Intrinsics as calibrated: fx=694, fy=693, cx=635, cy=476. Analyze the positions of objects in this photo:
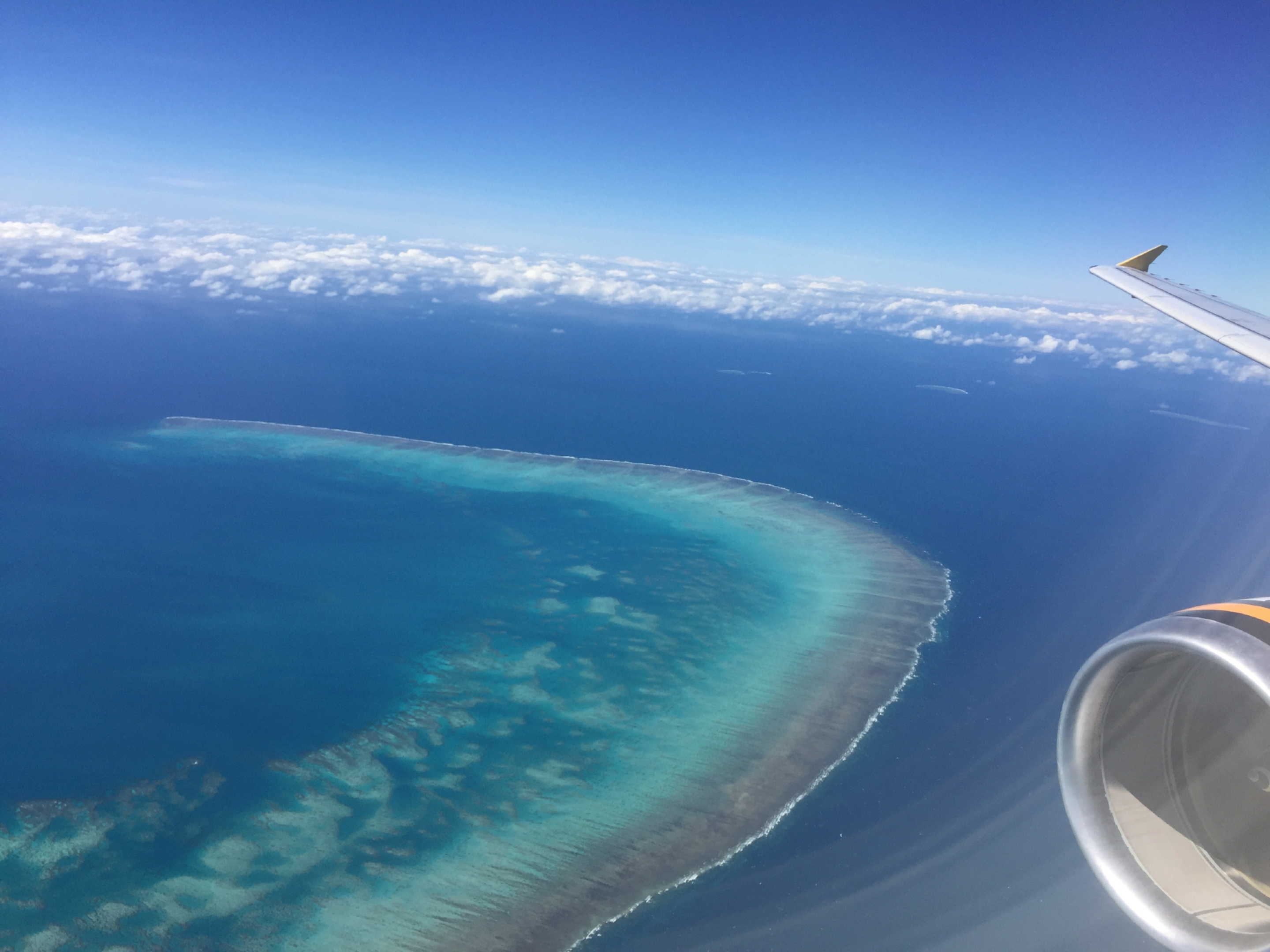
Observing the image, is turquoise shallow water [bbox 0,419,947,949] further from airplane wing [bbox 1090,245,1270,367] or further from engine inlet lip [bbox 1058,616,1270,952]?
airplane wing [bbox 1090,245,1270,367]

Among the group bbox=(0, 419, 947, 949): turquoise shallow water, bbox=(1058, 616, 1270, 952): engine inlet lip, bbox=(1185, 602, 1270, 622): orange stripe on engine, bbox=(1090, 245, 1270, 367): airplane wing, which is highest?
bbox=(1090, 245, 1270, 367): airplane wing

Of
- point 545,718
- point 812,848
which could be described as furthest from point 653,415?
point 812,848

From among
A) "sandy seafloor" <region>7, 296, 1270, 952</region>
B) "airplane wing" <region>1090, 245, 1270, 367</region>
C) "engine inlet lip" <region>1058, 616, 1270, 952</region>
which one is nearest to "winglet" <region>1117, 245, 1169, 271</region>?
"airplane wing" <region>1090, 245, 1270, 367</region>

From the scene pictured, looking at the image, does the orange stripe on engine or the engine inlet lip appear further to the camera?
the orange stripe on engine

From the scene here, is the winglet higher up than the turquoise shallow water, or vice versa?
the winglet

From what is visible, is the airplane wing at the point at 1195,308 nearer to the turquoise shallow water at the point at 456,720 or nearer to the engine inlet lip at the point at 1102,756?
the engine inlet lip at the point at 1102,756

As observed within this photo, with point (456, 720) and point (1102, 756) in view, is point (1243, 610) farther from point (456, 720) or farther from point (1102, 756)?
point (456, 720)

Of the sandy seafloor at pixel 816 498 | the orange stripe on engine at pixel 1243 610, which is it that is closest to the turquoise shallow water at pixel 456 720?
the sandy seafloor at pixel 816 498
